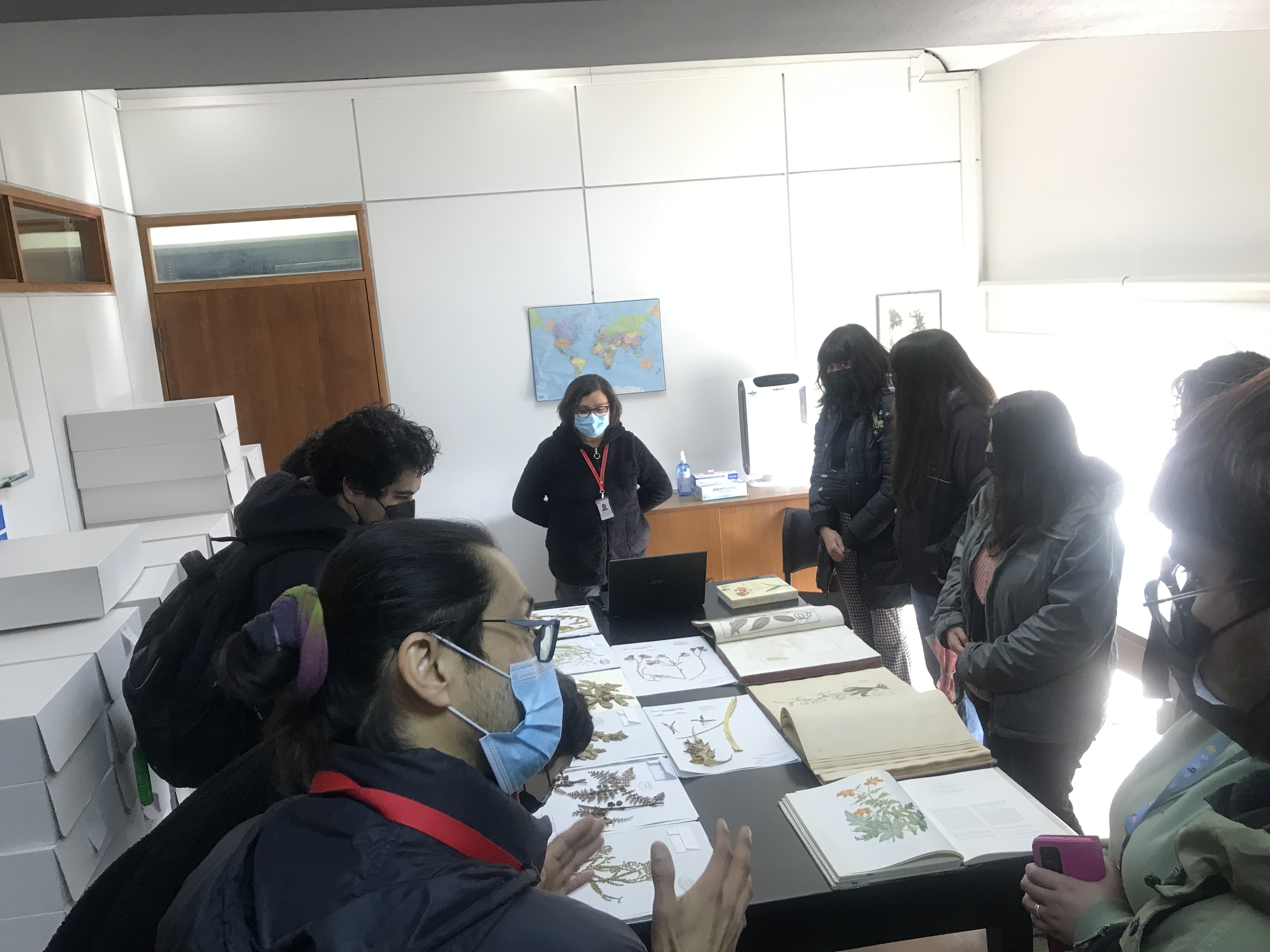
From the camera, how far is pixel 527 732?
1184 mm

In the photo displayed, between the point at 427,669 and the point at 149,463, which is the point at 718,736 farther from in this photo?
the point at 149,463

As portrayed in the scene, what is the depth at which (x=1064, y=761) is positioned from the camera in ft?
6.92

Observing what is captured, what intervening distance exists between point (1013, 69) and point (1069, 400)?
1.86m

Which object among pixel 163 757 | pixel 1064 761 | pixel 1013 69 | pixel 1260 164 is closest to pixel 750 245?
pixel 1013 69

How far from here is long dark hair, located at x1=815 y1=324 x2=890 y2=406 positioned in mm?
3189

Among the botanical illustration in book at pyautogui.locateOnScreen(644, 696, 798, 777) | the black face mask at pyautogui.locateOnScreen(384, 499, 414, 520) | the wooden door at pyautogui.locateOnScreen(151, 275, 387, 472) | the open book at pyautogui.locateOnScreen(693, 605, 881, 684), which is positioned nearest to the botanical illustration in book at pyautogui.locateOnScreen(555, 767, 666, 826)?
the botanical illustration in book at pyautogui.locateOnScreen(644, 696, 798, 777)

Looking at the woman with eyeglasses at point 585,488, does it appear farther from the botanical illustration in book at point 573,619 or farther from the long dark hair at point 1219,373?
the long dark hair at point 1219,373

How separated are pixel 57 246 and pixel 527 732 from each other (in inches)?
139

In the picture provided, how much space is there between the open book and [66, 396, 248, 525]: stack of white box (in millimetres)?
2002

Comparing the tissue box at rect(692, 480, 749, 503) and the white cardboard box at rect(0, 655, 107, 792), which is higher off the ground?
the white cardboard box at rect(0, 655, 107, 792)

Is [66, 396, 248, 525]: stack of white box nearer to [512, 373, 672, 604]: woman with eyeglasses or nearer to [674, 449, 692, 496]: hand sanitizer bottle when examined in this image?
[512, 373, 672, 604]: woman with eyeglasses

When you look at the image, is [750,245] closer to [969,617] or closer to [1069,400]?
[1069,400]

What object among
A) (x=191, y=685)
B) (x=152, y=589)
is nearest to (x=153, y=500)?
(x=152, y=589)

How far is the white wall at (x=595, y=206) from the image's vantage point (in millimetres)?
4660
